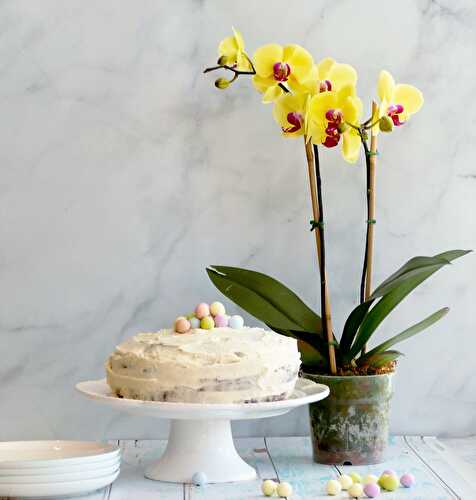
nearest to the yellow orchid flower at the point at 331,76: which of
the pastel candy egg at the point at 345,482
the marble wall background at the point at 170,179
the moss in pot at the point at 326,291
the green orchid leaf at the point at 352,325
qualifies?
the moss in pot at the point at 326,291

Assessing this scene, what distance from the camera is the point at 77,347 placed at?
1.37 m

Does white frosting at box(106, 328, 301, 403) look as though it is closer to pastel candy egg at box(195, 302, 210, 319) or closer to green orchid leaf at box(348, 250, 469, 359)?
pastel candy egg at box(195, 302, 210, 319)

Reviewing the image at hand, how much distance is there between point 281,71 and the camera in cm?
121

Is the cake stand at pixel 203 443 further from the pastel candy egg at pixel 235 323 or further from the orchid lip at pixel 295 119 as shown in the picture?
the orchid lip at pixel 295 119

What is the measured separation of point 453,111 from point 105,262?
22.9 inches

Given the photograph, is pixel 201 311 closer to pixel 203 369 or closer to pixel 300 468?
pixel 203 369

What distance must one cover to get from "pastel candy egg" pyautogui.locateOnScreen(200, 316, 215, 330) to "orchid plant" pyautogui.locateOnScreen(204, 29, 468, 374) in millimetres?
96

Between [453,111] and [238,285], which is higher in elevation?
[453,111]

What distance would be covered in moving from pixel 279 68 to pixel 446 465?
0.57m

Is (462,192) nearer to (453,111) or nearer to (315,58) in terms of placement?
(453,111)

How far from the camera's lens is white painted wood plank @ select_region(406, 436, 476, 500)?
111 centimetres

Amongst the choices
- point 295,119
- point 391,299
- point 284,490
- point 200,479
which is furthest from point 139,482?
point 295,119

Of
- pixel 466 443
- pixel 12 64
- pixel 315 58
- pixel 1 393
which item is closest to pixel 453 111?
pixel 315 58

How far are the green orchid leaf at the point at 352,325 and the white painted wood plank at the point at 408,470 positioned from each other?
0.15 m
